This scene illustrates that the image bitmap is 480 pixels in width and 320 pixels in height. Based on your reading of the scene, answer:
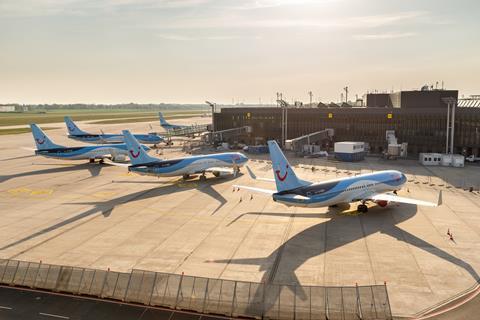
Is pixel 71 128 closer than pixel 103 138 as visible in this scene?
No

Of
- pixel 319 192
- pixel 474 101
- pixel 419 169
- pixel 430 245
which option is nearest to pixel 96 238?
pixel 319 192

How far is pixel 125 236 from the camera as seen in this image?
40906 millimetres

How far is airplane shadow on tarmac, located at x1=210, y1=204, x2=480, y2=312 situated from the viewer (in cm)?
3200

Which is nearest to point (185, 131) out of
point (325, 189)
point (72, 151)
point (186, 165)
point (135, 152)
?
point (72, 151)

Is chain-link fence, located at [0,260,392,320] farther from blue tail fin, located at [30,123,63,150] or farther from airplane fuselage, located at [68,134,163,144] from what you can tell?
airplane fuselage, located at [68,134,163,144]

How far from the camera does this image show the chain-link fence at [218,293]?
2497 centimetres

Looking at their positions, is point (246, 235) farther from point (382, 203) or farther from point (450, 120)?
point (450, 120)

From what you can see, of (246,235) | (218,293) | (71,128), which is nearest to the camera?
(218,293)

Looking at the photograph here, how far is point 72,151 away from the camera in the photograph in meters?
83.4

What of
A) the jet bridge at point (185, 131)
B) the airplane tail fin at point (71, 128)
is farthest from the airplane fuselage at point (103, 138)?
the jet bridge at point (185, 131)

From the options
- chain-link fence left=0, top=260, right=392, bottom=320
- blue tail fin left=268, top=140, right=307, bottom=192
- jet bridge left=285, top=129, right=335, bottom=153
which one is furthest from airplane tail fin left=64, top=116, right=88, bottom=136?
chain-link fence left=0, top=260, right=392, bottom=320

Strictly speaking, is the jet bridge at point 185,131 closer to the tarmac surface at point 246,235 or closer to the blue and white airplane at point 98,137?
the blue and white airplane at point 98,137

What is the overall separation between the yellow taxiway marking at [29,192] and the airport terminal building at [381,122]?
232ft

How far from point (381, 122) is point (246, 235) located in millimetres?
77969
